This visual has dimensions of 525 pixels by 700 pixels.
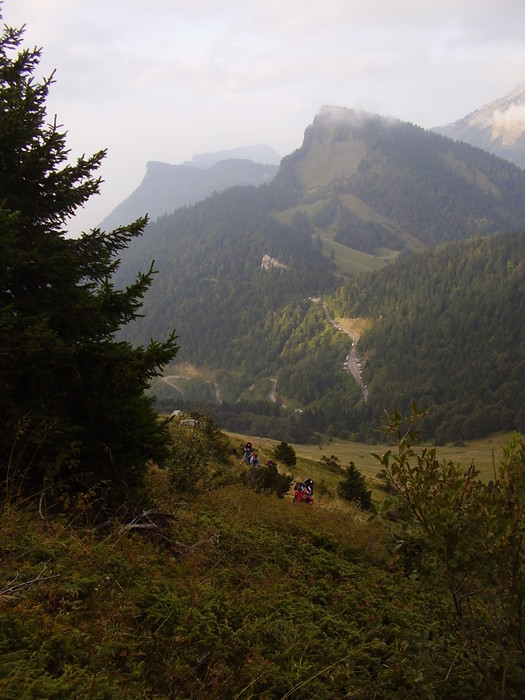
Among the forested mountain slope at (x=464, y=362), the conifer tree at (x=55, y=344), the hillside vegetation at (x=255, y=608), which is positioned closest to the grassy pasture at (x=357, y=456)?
the hillside vegetation at (x=255, y=608)

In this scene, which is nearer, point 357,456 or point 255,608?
point 255,608

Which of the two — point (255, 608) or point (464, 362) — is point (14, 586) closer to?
point (255, 608)

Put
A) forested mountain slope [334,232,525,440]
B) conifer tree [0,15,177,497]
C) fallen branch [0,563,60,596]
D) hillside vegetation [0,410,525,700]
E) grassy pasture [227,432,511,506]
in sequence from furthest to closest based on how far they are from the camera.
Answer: forested mountain slope [334,232,525,440]
grassy pasture [227,432,511,506]
conifer tree [0,15,177,497]
fallen branch [0,563,60,596]
hillside vegetation [0,410,525,700]

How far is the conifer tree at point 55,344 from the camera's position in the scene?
604 centimetres

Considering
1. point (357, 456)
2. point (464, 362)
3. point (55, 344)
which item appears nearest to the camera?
point (55, 344)

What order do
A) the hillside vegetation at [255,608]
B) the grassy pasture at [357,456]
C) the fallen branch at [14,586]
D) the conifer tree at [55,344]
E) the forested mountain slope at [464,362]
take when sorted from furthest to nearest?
the forested mountain slope at [464,362], the grassy pasture at [357,456], the conifer tree at [55,344], the fallen branch at [14,586], the hillside vegetation at [255,608]

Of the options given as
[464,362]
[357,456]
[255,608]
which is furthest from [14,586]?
[464,362]

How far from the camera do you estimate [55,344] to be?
20.1 feet

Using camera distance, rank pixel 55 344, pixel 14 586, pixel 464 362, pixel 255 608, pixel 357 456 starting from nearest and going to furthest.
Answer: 1. pixel 14 586
2. pixel 255 608
3. pixel 55 344
4. pixel 357 456
5. pixel 464 362

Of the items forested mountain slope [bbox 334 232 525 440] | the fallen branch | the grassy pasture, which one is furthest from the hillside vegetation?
forested mountain slope [bbox 334 232 525 440]

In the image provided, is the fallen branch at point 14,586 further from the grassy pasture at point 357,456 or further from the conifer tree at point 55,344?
the grassy pasture at point 357,456

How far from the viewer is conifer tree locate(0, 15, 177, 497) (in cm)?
604

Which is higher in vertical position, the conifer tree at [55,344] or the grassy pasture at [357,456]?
the conifer tree at [55,344]

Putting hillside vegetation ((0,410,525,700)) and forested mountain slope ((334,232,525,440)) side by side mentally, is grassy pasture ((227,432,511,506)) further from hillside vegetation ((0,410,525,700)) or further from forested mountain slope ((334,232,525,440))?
forested mountain slope ((334,232,525,440))
